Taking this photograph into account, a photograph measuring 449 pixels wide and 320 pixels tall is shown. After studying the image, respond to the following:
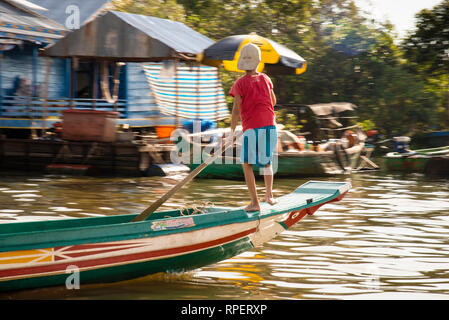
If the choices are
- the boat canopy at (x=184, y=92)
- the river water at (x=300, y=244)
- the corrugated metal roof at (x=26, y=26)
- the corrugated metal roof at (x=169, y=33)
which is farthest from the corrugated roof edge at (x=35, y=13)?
the river water at (x=300, y=244)

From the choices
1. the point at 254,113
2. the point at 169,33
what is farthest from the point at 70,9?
the point at 254,113

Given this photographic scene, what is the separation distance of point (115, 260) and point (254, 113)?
6.52ft

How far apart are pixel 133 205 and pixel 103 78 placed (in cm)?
777

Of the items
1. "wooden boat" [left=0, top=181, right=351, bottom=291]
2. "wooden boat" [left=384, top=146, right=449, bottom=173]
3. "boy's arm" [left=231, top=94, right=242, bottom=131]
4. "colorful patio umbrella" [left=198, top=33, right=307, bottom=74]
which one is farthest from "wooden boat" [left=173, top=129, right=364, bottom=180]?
"boy's arm" [left=231, top=94, right=242, bottom=131]

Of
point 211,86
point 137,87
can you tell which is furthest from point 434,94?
point 137,87

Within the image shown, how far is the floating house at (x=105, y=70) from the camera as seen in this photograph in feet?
47.6

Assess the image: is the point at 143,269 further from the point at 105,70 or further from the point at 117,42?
the point at 105,70

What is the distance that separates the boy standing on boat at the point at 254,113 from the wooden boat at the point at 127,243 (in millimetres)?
424

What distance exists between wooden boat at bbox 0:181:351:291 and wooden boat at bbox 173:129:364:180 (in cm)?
711

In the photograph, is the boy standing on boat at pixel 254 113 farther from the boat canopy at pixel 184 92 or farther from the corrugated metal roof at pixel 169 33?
the boat canopy at pixel 184 92

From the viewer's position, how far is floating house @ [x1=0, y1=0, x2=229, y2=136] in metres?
14.5

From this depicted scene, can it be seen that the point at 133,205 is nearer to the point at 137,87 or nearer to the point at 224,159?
the point at 224,159

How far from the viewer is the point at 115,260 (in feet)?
17.2

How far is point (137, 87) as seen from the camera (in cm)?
1886
